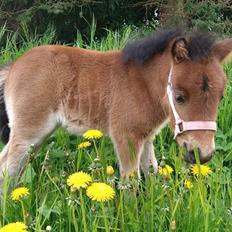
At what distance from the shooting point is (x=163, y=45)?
3.80m

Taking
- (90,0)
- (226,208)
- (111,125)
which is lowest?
(226,208)

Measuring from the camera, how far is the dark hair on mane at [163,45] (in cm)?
343

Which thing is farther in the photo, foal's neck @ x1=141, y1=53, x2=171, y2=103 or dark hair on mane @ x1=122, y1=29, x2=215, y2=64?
foal's neck @ x1=141, y1=53, x2=171, y2=103

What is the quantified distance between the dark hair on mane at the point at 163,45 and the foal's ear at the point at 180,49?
0.03 metres

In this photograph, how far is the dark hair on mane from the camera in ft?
11.3

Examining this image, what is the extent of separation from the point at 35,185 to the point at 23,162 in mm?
570

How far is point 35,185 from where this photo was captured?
10.9ft

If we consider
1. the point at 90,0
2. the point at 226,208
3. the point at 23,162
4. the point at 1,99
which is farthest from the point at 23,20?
the point at 226,208

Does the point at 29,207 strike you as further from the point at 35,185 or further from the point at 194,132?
the point at 194,132

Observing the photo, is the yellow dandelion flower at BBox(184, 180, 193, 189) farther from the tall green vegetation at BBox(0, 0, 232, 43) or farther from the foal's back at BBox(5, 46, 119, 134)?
the tall green vegetation at BBox(0, 0, 232, 43)

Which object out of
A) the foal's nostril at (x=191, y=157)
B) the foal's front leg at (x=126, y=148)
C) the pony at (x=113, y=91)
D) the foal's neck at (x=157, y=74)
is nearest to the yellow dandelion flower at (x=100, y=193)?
the foal's nostril at (x=191, y=157)

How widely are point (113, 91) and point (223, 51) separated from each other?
95cm

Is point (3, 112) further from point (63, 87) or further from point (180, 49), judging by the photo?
point (180, 49)

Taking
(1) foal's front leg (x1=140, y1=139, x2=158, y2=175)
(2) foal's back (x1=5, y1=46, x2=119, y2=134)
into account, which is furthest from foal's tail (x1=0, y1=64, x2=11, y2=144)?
(1) foal's front leg (x1=140, y1=139, x2=158, y2=175)
